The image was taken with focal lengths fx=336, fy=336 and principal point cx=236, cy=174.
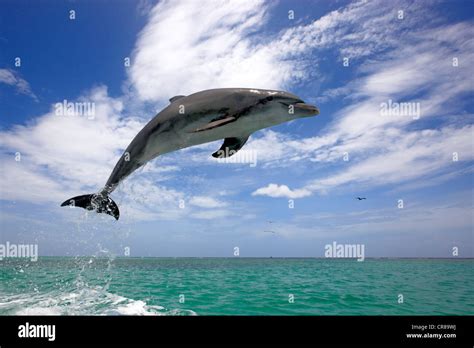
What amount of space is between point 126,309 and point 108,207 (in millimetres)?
4821

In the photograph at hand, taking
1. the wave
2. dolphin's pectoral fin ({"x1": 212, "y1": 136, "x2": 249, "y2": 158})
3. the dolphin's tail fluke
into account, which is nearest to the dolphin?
dolphin's pectoral fin ({"x1": 212, "y1": 136, "x2": 249, "y2": 158})

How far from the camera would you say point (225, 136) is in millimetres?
6254

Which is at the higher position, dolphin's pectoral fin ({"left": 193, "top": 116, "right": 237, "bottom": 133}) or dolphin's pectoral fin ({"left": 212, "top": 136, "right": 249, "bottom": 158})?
dolphin's pectoral fin ({"left": 193, "top": 116, "right": 237, "bottom": 133})

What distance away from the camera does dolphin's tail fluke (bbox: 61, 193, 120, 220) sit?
811 cm

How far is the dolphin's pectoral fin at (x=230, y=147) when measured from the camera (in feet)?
21.6

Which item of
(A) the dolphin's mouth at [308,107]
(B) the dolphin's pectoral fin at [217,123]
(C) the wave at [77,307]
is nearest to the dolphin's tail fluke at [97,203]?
(B) the dolphin's pectoral fin at [217,123]

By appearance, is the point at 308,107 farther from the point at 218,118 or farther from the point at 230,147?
the point at 230,147

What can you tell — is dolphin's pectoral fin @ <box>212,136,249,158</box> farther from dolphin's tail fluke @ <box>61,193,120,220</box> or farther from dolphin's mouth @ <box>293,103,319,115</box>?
dolphin's tail fluke @ <box>61,193,120,220</box>

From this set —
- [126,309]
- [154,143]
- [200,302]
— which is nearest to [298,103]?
[154,143]

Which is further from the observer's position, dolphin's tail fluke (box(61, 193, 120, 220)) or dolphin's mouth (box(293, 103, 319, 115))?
dolphin's tail fluke (box(61, 193, 120, 220))

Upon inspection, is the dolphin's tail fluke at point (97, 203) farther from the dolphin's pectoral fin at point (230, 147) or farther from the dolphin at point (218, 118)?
the dolphin's pectoral fin at point (230, 147)
